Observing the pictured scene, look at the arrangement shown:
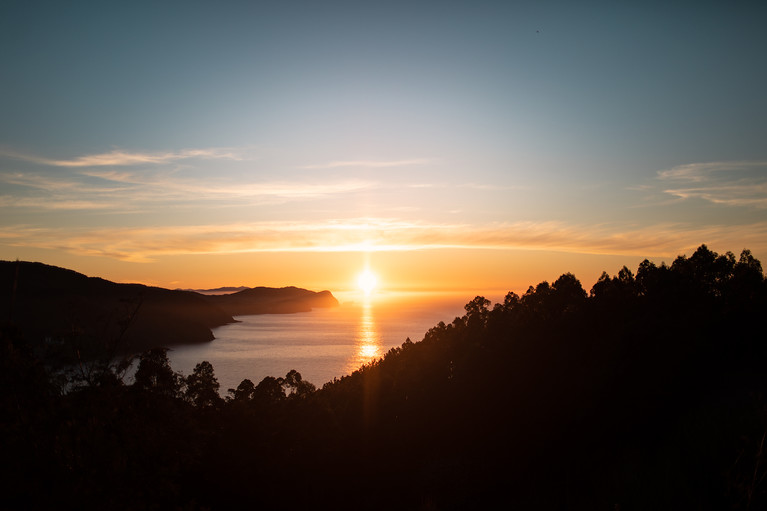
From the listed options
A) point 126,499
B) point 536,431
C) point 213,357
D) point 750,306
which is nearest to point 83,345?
point 126,499

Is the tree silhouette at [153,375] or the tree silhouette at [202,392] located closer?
the tree silhouette at [153,375]

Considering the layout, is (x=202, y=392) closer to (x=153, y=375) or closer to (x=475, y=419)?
(x=153, y=375)

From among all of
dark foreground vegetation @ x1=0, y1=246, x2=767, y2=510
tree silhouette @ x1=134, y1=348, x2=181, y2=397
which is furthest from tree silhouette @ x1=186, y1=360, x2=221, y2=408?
tree silhouette @ x1=134, y1=348, x2=181, y2=397

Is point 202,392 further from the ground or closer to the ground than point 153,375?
closer to the ground

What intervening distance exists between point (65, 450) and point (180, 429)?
147 inches

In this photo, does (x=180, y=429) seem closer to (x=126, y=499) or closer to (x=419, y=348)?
(x=126, y=499)

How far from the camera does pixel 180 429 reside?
1641 cm

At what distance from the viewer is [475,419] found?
43219 millimetres

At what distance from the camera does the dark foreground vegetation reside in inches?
562

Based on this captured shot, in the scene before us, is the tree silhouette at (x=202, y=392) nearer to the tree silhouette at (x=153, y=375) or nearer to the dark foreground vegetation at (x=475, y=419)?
the dark foreground vegetation at (x=475, y=419)

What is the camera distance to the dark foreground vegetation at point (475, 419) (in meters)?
14.3

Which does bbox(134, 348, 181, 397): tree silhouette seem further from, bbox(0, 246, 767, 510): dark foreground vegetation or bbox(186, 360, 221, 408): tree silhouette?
bbox(186, 360, 221, 408): tree silhouette

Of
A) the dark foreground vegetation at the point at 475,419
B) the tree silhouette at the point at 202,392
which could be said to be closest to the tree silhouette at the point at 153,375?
the dark foreground vegetation at the point at 475,419

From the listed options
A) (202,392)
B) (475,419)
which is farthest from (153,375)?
(475,419)
